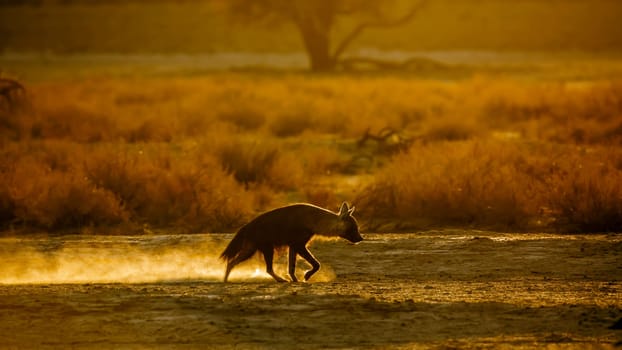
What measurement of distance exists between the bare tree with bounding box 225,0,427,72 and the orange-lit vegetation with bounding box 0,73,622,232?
1441 cm

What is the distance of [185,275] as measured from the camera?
37.2 ft

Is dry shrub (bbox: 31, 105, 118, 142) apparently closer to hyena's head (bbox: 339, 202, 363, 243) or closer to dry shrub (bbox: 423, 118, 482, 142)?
dry shrub (bbox: 423, 118, 482, 142)

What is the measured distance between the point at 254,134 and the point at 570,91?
415 inches

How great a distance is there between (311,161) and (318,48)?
2565 centimetres

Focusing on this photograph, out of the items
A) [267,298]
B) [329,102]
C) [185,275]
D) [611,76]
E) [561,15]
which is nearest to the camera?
[267,298]

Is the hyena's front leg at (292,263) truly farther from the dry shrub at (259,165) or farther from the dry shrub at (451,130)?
the dry shrub at (451,130)

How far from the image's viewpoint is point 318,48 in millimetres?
44781

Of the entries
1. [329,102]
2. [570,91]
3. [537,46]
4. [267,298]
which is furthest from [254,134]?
[537,46]

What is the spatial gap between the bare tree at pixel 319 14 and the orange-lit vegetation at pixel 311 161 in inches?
567

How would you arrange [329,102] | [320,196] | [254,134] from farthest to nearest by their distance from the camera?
[329,102] < [254,134] < [320,196]

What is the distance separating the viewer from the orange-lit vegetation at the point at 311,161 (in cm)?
1503

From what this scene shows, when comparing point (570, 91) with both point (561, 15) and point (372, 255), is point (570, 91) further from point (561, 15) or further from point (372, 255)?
point (561, 15)

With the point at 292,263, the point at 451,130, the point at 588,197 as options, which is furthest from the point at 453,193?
the point at 451,130

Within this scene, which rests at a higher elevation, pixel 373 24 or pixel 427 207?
pixel 373 24
